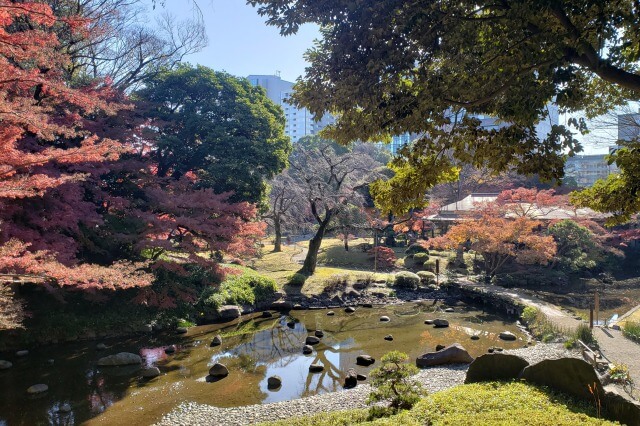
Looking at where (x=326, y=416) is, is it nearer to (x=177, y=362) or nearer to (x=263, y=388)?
(x=263, y=388)

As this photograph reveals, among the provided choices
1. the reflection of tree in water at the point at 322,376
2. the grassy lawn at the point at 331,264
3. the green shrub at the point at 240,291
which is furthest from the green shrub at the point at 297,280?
the reflection of tree in water at the point at 322,376

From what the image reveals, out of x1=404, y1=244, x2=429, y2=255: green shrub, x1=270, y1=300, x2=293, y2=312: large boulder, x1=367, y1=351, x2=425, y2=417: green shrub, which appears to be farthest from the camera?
x1=404, y1=244, x2=429, y2=255: green shrub

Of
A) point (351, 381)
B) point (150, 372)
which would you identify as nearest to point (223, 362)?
point (150, 372)

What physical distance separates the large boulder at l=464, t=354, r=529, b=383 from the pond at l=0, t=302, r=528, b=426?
3.20 meters

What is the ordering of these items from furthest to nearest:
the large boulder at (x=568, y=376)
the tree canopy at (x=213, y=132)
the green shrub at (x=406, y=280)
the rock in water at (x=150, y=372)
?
the green shrub at (x=406, y=280)
the tree canopy at (x=213, y=132)
the rock in water at (x=150, y=372)
the large boulder at (x=568, y=376)

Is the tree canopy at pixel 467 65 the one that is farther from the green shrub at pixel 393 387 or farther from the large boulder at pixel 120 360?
the large boulder at pixel 120 360

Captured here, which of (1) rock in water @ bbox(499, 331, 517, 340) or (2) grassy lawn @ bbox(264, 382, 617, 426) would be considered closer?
(2) grassy lawn @ bbox(264, 382, 617, 426)

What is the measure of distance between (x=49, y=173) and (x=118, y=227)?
10.1 feet

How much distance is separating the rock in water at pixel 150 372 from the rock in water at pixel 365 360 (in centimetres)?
451

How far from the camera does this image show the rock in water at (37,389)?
25.6 ft

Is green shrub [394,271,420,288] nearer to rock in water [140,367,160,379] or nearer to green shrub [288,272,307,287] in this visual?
green shrub [288,272,307,287]

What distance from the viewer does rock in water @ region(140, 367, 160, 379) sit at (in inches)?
339

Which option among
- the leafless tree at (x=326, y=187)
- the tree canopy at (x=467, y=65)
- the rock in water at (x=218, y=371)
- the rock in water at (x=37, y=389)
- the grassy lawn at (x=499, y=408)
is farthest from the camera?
the leafless tree at (x=326, y=187)

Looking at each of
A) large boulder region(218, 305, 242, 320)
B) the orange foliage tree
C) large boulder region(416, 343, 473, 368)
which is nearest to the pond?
large boulder region(218, 305, 242, 320)
